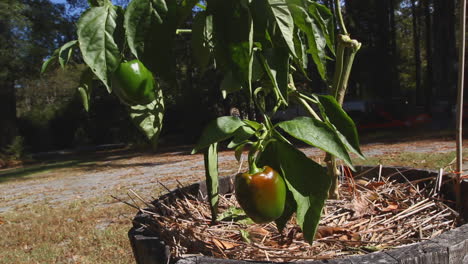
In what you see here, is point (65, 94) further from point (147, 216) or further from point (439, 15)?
point (147, 216)

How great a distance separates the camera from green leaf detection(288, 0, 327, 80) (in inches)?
29.6

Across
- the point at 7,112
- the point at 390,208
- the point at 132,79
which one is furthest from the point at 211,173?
the point at 7,112

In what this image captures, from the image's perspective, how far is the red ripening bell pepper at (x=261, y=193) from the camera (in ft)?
2.50

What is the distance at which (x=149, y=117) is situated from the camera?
0.99 meters

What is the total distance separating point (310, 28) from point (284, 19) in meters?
0.10

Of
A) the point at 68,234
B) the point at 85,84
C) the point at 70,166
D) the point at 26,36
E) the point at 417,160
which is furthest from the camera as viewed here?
the point at 26,36

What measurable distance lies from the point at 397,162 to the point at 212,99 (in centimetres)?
1018

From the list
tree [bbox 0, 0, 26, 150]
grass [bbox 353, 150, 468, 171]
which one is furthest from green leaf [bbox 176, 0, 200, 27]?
tree [bbox 0, 0, 26, 150]

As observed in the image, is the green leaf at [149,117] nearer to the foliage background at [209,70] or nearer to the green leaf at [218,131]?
the green leaf at [218,131]

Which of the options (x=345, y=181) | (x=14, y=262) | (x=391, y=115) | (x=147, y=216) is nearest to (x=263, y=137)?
(x=147, y=216)

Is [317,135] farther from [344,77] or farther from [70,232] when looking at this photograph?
[70,232]

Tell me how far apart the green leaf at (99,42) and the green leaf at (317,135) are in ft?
1.19

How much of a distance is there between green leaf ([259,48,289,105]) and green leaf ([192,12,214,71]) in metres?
0.13

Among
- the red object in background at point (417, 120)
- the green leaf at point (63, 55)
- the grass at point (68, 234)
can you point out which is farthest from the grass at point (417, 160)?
the red object in background at point (417, 120)
